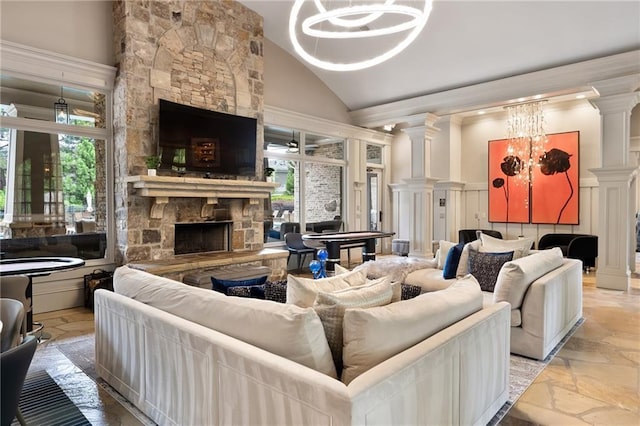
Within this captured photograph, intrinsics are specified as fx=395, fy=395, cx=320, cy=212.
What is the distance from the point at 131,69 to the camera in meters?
5.04

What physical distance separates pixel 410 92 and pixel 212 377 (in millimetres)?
6811

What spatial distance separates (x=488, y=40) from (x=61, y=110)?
5911 mm

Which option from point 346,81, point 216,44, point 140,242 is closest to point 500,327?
point 140,242

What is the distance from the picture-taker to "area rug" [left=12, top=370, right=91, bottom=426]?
2383mm

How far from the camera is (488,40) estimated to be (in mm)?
5828

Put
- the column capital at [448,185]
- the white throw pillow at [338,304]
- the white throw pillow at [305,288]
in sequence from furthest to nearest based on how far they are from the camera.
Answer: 1. the column capital at [448,185]
2. the white throw pillow at [305,288]
3. the white throw pillow at [338,304]

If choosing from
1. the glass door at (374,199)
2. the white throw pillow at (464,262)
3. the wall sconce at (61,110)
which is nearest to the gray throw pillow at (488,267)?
the white throw pillow at (464,262)

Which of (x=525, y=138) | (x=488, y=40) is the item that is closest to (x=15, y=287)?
(x=488, y=40)

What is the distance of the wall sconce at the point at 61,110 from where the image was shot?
4.88 metres

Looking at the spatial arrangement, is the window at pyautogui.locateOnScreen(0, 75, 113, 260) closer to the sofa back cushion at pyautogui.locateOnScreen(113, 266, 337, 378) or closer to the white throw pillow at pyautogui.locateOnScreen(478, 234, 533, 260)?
the sofa back cushion at pyautogui.locateOnScreen(113, 266, 337, 378)

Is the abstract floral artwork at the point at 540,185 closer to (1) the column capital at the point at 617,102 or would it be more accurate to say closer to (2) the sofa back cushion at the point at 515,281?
(1) the column capital at the point at 617,102

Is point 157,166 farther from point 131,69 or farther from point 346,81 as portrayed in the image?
point 346,81

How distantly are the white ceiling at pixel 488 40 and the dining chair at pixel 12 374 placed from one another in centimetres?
587

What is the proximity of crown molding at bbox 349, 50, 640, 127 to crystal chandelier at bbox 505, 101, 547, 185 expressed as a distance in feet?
4.14
